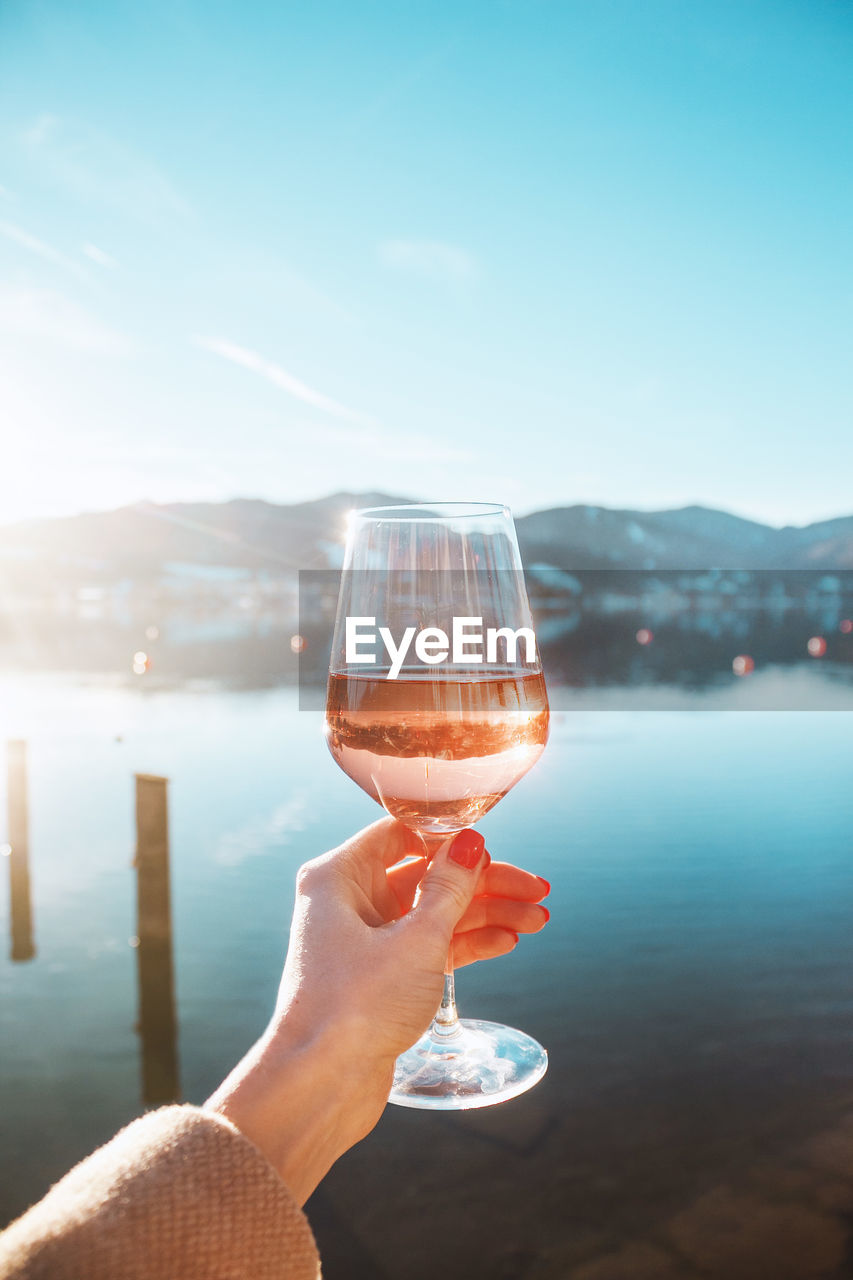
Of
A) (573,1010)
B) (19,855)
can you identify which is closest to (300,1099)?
(573,1010)

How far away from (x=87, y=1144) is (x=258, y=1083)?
21.3 ft

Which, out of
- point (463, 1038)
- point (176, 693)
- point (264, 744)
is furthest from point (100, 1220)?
point (176, 693)

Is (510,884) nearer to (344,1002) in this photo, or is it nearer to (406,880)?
(406,880)

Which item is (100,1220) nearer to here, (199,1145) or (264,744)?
(199,1145)

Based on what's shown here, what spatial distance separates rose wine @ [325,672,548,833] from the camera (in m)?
1.52

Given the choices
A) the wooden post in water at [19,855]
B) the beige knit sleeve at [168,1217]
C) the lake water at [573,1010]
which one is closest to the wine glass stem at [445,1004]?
the beige knit sleeve at [168,1217]

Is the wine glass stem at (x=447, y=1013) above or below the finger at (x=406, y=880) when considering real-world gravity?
below

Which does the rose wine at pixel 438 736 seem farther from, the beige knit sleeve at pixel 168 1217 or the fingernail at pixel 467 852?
the beige knit sleeve at pixel 168 1217

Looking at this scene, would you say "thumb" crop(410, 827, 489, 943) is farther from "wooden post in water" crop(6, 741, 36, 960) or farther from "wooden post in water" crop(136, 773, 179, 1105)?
"wooden post in water" crop(6, 741, 36, 960)

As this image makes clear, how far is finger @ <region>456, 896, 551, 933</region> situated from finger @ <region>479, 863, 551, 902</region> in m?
0.03

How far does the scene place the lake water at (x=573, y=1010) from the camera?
413cm

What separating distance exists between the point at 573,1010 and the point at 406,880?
648 centimetres

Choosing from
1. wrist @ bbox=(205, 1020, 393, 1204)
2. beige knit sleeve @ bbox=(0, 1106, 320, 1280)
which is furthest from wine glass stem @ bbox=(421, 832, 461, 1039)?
beige knit sleeve @ bbox=(0, 1106, 320, 1280)

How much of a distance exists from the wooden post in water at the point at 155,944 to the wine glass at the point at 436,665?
232 inches
